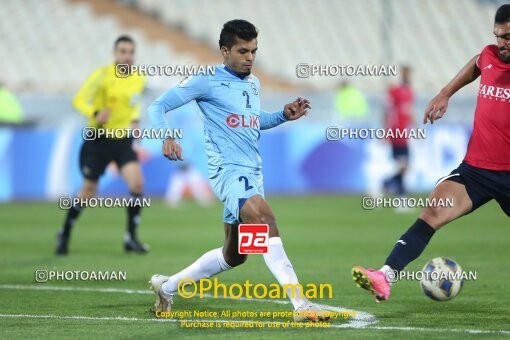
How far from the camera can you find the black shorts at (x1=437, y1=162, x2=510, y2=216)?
6836 millimetres

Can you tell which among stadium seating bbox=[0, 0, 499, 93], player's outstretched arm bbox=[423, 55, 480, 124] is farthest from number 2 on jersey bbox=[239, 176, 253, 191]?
stadium seating bbox=[0, 0, 499, 93]

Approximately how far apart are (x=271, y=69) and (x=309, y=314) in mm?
21531

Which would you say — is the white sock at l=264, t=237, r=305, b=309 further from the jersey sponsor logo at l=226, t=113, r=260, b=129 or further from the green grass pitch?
the jersey sponsor logo at l=226, t=113, r=260, b=129

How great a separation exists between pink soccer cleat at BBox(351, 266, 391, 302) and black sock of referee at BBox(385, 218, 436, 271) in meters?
0.19

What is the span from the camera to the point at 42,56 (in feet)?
84.0

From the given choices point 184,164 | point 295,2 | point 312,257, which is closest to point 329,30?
point 295,2

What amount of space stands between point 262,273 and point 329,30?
19306mm

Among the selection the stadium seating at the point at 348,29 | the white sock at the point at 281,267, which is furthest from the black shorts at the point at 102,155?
the stadium seating at the point at 348,29

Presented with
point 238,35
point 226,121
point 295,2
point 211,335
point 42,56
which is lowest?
point 211,335

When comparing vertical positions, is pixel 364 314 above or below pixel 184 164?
below

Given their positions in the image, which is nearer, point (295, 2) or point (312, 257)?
point (312, 257)

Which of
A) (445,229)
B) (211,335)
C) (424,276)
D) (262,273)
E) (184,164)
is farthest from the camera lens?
(184,164)

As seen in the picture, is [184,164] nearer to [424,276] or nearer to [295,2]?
[295,2]

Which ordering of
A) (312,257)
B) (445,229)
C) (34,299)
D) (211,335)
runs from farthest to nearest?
(445,229) → (312,257) → (34,299) → (211,335)
